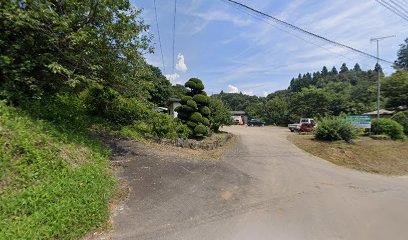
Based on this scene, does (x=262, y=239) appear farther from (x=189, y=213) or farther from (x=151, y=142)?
(x=151, y=142)

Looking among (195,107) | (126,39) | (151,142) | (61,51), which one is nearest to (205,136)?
(195,107)

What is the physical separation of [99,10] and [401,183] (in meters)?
11.6

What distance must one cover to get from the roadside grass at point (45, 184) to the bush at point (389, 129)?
68.8 feet

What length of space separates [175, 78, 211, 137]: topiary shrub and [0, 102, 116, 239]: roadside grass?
8987 mm

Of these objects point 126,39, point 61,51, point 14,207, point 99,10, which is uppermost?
point 99,10

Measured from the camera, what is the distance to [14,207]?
12.0 feet

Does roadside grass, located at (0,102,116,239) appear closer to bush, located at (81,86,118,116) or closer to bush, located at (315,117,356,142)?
bush, located at (81,86,118,116)

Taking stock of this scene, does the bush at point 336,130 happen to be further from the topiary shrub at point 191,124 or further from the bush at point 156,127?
the bush at point 156,127

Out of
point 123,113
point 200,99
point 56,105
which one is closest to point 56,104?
point 56,105

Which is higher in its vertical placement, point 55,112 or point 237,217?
point 55,112

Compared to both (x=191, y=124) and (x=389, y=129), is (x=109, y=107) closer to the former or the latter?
(x=191, y=124)

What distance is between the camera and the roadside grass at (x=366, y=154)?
11156 mm

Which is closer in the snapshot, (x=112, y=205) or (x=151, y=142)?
(x=112, y=205)

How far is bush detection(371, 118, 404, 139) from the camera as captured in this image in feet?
61.1
